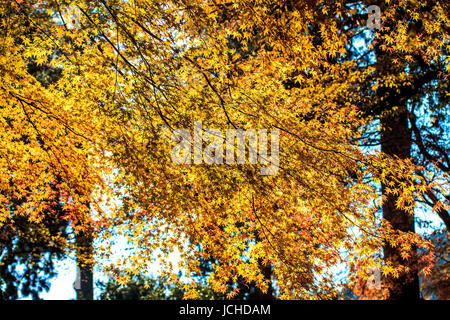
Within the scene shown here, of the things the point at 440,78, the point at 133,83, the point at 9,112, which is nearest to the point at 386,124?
the point at 440,78

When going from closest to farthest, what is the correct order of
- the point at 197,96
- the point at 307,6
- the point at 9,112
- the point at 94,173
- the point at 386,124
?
the point at 307,6
the point at 197,96
the point at 9,112
the point at 94,173
the point at 386,124

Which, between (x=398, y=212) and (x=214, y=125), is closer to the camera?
(x=214, y=125)

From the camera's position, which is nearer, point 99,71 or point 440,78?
point 99,71

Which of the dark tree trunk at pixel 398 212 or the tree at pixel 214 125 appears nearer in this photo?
the tree at pixel 214 125

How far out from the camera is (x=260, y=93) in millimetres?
5359

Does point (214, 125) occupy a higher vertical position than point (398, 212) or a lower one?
higher

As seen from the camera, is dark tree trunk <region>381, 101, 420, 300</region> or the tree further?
dark tree trunk <region>381, 101, 420, 300</region>

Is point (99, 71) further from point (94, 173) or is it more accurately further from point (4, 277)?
point (4, 277)

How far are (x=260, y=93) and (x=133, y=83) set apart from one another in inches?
73.1

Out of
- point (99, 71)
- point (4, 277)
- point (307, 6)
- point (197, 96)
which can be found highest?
point (307, 6)

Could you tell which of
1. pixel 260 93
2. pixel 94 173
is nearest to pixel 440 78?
pixel 260 93

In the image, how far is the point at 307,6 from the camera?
4.63 meters
